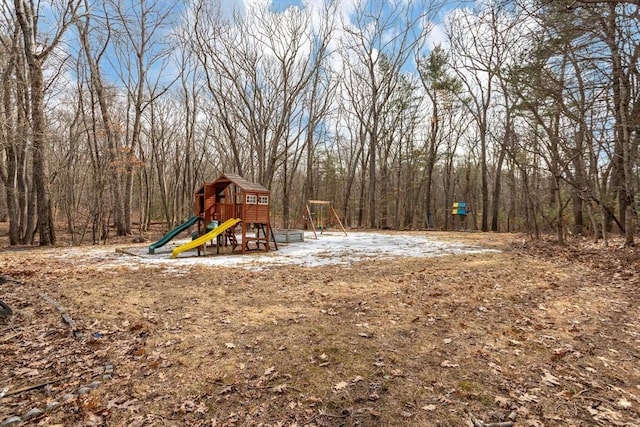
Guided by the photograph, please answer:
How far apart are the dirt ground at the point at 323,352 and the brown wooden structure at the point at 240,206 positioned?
4.52m

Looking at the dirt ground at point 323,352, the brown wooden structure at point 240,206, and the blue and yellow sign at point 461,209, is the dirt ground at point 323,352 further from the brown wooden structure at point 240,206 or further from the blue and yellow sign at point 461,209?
the blue and yellow sign at point 461,209

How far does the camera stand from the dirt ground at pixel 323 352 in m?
2.50

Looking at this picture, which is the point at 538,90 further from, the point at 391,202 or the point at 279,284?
the point at 391,202

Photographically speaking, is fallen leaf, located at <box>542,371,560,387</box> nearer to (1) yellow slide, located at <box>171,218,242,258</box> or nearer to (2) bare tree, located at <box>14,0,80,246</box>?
(1) yellow slide, located at <box>171,218,242,258</box>

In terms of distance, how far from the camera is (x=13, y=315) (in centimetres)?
439

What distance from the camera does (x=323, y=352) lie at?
3.38m

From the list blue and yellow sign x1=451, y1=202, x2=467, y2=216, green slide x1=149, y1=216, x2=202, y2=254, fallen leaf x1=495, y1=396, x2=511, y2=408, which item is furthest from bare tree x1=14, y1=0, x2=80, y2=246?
blue and yellow sign x1=451, y1=202, x2=467, y2=216

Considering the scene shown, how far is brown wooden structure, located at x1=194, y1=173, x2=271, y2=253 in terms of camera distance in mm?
10688

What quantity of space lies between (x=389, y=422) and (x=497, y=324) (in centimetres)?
248

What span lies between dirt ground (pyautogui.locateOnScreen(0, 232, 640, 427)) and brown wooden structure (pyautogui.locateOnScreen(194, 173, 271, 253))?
452cm

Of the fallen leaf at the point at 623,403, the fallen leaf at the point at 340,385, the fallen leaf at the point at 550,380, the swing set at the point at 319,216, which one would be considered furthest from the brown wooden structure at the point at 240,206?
the fallen leaf at the point at 623,403

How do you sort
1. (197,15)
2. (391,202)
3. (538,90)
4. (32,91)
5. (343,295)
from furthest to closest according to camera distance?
(391,202) → (197,15) → (32,91) → (538,90) → (343,295)

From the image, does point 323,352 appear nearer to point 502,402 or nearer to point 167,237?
point 502,402

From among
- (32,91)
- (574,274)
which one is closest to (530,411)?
(574,274)
